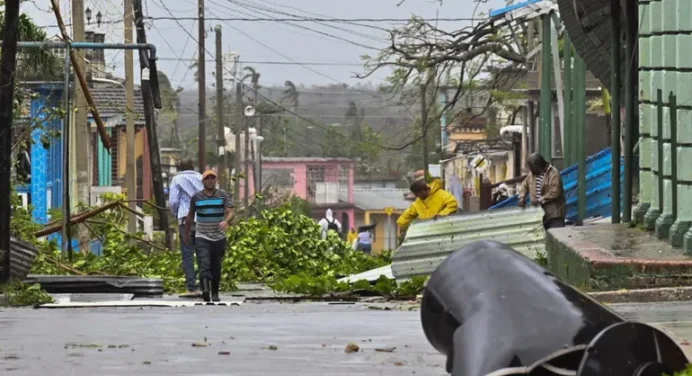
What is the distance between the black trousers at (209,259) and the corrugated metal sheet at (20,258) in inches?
70.8

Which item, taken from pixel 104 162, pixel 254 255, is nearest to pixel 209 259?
pixel 254 255

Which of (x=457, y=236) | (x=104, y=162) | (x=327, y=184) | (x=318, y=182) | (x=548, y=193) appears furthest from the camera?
(x=318, y=182)

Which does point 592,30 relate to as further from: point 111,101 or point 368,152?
point 368,152

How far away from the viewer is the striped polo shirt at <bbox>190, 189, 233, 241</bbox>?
1744cm

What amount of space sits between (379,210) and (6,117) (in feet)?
273

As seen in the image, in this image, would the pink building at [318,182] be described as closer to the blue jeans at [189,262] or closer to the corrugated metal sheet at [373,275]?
the corrugated metal sheet at [373,275]

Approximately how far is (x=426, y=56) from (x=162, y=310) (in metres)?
23.7

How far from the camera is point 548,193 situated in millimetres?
20578

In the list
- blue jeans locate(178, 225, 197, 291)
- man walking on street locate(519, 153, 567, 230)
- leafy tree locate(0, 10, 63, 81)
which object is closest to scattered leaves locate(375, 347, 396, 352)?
blue jeans locate(178, 225, 197, 291)

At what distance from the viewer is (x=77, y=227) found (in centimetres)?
2567

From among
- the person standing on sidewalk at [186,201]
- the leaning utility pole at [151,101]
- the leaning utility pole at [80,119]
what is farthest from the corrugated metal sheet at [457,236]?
the leaning utility pole at [80,119]

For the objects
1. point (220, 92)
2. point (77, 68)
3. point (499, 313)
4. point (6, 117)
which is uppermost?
point (220, 92)

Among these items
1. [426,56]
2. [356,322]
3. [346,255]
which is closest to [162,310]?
[356,322]

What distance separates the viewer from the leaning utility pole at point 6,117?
16703 millimetres
